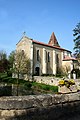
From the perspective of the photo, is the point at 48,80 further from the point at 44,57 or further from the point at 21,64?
the point at 44,57

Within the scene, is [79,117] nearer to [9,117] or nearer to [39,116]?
[39,116]


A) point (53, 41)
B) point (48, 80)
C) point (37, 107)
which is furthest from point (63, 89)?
point (53, 41)

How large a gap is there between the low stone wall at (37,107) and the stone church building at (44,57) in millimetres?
49721

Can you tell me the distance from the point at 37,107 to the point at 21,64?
47.7m

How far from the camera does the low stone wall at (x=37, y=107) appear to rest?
3213 millimetres

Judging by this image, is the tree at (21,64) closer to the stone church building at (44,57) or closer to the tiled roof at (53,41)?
the stone church building at (44,57)

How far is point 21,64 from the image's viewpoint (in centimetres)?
5094

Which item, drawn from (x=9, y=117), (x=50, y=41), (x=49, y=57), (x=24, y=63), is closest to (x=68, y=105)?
(x=9, y=117)

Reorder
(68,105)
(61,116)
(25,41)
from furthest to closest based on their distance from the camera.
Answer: (25,41)
(68,105)
(61,116)

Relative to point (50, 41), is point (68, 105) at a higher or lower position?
lower

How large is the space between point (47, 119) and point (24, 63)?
162 feet

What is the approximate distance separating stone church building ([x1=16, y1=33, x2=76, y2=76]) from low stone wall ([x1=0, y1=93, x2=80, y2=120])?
4972 cm

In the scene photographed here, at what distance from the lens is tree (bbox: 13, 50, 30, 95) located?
50.1 metres

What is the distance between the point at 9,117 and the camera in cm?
317
